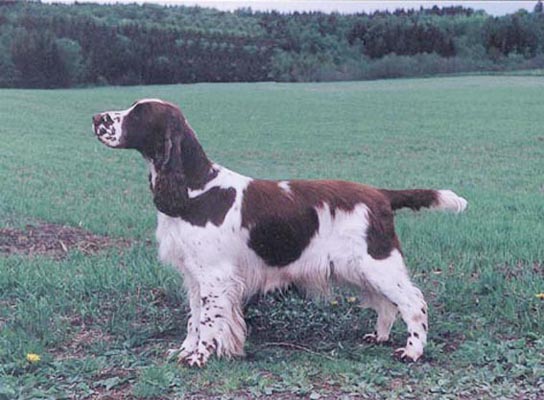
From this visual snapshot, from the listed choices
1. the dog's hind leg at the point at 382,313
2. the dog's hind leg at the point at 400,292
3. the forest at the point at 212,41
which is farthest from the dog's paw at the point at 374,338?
the forest at the point at 212,41

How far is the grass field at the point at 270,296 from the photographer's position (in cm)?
552

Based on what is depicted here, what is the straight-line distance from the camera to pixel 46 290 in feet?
23.9

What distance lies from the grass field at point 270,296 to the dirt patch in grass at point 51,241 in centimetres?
24

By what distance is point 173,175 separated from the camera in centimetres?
588

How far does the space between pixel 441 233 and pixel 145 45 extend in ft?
16.5

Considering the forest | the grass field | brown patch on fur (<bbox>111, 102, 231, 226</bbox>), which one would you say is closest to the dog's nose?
brown patch on fur (<bbox>111, 102, 231, 226</bbox>)

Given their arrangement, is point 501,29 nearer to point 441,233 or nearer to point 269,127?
point 269,127

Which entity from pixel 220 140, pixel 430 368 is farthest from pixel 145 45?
pixel 430 368

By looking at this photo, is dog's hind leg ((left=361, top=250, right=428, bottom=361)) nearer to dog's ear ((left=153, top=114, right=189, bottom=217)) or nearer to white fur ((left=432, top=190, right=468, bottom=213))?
white fur ((left=432, top=190, right=468, bottom=213))

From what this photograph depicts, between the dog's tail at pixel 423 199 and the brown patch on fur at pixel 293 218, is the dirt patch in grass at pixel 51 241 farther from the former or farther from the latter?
the dog's tail at pixel 423 199

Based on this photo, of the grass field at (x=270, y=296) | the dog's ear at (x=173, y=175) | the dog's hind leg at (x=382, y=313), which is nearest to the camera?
the grass field at (x=270, y=296)

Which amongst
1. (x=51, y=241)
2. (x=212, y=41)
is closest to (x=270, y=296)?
(x=51, y=241)

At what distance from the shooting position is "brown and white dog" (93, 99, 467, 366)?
19.3ft

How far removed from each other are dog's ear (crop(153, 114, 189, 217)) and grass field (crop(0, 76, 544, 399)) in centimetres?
97
